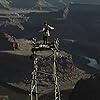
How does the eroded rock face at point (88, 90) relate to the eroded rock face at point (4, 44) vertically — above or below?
below

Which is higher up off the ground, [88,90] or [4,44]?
[4,44]

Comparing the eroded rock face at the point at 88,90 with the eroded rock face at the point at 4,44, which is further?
the eroded rock face at the point at 4,44

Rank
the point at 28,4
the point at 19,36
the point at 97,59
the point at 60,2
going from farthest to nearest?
1. the point at 60,2
2. the point at 28,4
3. the point at 19,36
4. the point at 97,59

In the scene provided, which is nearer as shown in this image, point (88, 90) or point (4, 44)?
point (88, 90)

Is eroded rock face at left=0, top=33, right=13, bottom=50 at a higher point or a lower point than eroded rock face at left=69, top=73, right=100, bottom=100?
higher

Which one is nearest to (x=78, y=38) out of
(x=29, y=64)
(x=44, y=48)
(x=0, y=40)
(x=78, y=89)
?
(x=0, y=40)

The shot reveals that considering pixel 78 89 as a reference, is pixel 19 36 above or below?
above

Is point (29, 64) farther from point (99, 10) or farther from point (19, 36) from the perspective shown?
point (99, 10)

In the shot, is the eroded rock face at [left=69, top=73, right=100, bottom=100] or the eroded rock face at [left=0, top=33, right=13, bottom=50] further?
the eroded rock face at [left=0, top=33, right=13, bottom=50]
